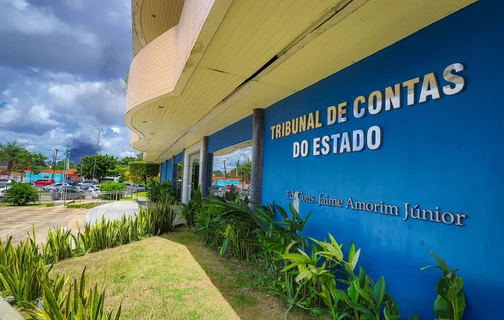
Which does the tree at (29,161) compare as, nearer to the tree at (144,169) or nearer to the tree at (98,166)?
the tree at (98,166)

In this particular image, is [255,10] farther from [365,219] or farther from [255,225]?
[255,225]

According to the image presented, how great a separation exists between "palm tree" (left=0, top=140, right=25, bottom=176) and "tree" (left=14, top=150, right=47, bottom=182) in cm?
111

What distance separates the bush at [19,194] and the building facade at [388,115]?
698 inches

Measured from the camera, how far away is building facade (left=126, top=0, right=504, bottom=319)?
2.24 m

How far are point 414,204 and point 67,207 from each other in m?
19.4

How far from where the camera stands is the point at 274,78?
443 cm

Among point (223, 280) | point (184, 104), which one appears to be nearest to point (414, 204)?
point (223, 280)

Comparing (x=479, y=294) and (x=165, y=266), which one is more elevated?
(x=479, y=294)

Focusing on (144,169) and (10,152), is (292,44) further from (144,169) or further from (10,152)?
(10,152)

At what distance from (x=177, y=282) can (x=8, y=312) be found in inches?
78.0

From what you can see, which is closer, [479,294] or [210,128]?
[479,294]

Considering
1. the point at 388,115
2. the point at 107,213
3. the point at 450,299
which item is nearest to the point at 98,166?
the point at 107,213

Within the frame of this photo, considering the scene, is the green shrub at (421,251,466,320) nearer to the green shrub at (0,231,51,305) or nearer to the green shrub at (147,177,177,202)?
the green shrub at (0,231,51,305)

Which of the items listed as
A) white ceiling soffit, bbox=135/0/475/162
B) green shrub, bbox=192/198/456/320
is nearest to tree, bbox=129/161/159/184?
green shrub, bbox=192/198/456/320
